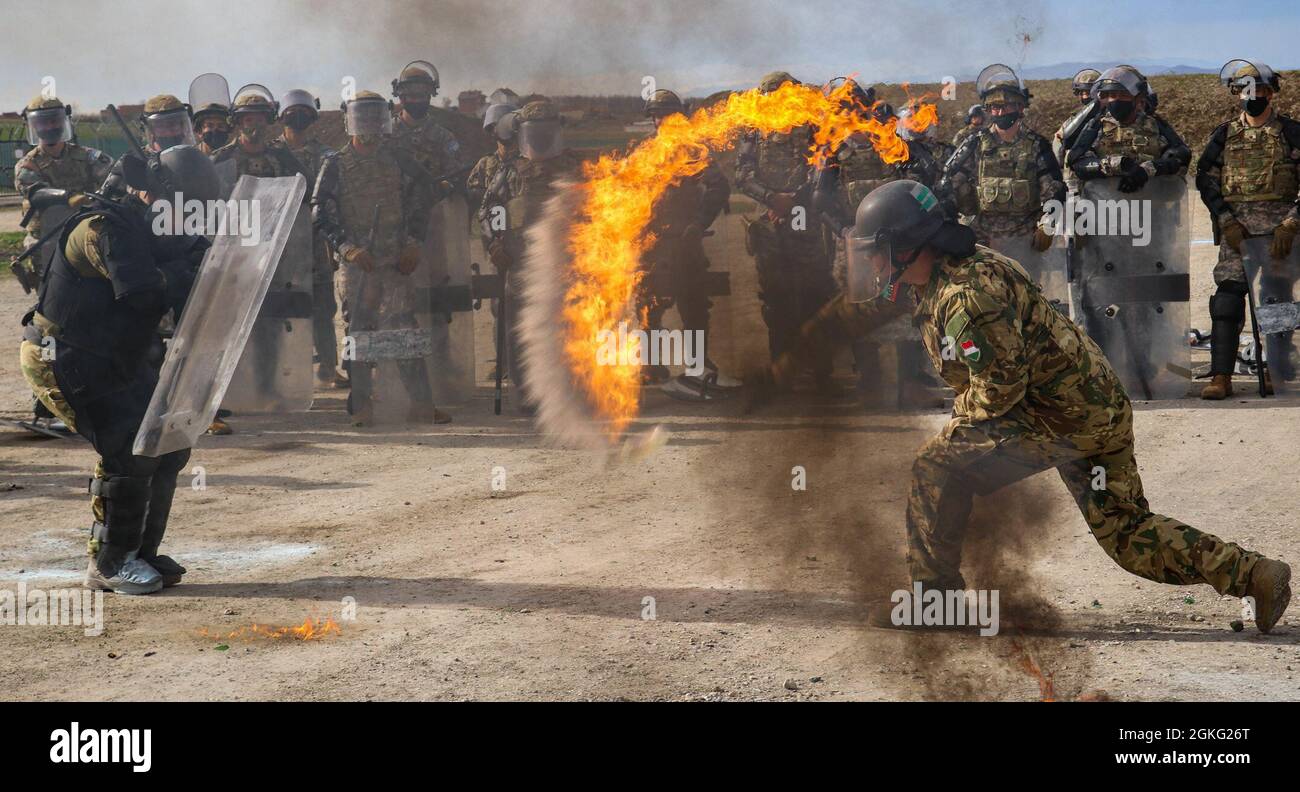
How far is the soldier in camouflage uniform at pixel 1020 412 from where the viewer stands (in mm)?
5582

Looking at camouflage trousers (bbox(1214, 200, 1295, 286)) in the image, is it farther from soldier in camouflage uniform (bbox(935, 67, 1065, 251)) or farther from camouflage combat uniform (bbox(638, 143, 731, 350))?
camouflage combat uniform (bbox(638, 143, 731, 350))

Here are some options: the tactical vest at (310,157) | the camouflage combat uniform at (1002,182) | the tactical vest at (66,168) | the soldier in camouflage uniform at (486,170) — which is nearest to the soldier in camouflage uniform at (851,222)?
the camouflage combat uniform at (1002,182)

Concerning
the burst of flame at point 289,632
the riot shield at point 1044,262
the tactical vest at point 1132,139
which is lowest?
the burst of flame at point 289,632

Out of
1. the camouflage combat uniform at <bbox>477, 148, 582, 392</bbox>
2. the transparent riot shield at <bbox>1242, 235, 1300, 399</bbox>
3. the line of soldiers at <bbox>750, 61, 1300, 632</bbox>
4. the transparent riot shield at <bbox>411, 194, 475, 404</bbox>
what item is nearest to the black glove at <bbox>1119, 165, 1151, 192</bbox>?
the transparent riot shield at <bbox>1242, 235, 1300, 399</bbox>

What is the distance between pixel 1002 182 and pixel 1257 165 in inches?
80.6

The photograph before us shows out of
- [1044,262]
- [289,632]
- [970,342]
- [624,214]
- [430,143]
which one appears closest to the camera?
[970,342]

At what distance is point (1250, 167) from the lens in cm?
1120

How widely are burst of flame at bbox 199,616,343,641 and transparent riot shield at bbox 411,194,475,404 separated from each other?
571 cm

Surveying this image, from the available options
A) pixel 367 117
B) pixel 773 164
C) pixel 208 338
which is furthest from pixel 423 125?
pixel 208 338

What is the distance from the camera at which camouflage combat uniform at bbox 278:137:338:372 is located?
502 inches

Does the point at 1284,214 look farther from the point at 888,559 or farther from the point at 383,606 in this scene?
the point at 383,606

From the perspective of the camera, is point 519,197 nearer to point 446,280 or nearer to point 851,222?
point 446,280

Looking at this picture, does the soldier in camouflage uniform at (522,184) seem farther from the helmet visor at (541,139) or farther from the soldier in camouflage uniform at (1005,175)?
the soldier in camouflage uniform at (1005,175)

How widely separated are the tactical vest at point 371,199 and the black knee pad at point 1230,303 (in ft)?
22.9
